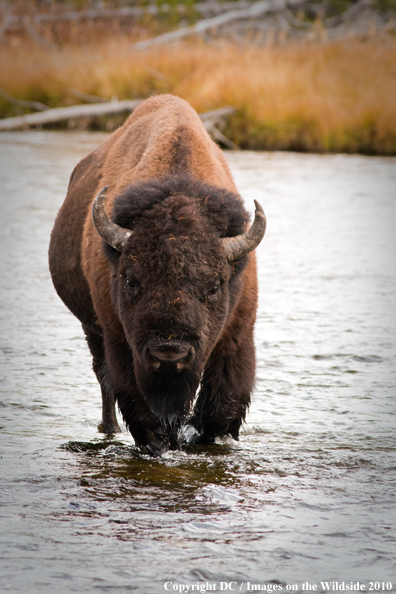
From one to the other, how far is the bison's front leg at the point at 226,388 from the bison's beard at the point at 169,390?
0.45 metres

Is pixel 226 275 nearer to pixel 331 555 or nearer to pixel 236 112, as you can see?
pixel 331 555

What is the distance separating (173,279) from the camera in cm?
380

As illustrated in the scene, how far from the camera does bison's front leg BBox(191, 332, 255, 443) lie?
453 centimetres

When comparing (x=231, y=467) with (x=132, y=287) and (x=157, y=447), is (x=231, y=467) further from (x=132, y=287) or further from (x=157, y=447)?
(x=132, y=287)

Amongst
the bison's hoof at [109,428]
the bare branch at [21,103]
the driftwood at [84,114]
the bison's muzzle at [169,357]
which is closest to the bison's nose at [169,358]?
the bison's muzzle at [169,357]

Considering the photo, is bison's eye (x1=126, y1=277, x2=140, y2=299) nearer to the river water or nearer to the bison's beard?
the bison's beard

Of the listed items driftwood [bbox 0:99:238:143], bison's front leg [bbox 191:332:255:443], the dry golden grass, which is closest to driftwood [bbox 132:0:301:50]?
the dry golden grass

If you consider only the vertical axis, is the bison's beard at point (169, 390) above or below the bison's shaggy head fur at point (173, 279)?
below

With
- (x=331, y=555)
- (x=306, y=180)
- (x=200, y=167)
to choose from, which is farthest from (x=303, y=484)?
(x=306, y=180)

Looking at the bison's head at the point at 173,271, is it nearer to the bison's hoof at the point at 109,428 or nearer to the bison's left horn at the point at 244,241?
the bison's left horn at the point at 244,241

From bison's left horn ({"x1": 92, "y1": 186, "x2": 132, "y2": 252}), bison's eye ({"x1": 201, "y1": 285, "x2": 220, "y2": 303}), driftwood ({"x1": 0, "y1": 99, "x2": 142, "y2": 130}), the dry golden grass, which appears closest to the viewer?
bison's eye ({"x1": 201, "y1": 285, "x2": 220, "y2": 303})

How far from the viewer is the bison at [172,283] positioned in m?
3.82

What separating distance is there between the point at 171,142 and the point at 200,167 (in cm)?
23

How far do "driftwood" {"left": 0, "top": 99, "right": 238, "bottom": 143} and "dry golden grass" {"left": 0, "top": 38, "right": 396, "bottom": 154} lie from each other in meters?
0.39
